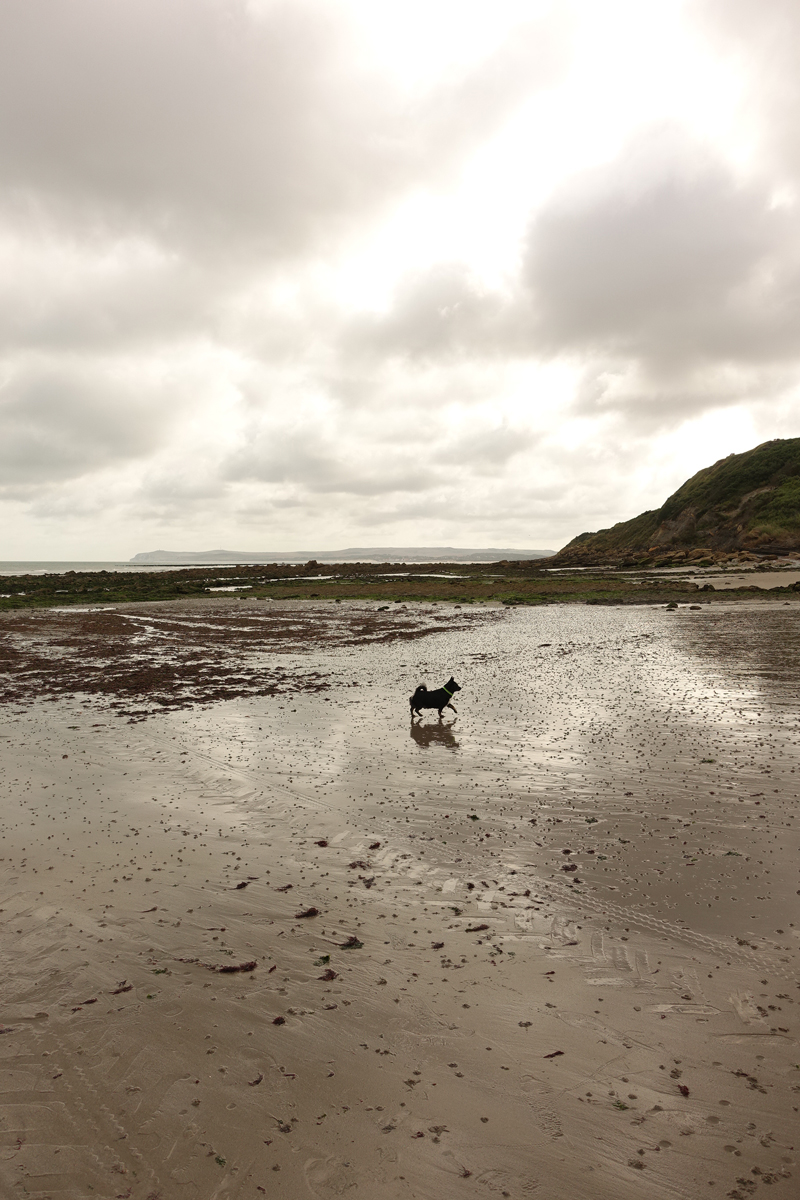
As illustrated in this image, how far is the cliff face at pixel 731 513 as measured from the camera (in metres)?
91.6

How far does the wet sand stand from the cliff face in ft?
291

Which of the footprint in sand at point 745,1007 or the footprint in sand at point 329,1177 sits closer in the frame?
the footprint in sand at point 329,1177

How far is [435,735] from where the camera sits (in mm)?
14633

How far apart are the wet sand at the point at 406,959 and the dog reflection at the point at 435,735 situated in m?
0.09

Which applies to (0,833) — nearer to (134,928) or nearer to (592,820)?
(134,928)

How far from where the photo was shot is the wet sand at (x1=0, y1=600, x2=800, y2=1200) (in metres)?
4.36

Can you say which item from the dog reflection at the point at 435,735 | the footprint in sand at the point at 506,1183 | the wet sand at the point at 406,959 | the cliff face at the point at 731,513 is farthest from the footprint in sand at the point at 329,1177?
the cliff face at the point at 731,513

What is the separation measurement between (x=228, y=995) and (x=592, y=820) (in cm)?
593

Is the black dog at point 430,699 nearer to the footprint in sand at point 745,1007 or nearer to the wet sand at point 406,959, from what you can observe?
the wet sand at point 406,959

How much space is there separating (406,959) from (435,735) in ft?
27.1

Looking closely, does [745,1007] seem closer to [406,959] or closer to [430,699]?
[406,959]

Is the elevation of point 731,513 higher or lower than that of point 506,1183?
higher

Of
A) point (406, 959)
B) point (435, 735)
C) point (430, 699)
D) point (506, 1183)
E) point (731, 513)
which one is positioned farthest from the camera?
point (731, 513)

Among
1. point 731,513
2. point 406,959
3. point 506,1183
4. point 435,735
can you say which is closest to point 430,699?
point 435,735
